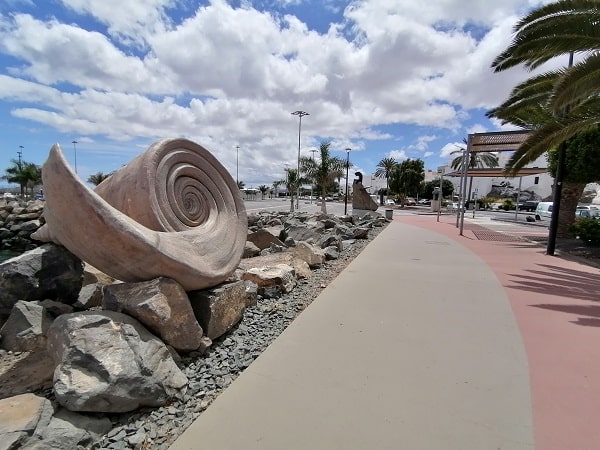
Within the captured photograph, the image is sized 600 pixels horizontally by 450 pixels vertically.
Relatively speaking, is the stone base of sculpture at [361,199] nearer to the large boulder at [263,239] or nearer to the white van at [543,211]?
the white van at [543,211]

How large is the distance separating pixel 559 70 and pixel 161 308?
12.9 metres

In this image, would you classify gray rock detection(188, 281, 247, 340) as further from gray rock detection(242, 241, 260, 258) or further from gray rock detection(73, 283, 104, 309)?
gray rock detection(242, 241, 260, 258)

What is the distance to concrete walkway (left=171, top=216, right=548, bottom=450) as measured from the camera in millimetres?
2537

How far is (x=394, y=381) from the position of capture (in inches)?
128

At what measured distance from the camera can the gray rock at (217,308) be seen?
396 centimetres

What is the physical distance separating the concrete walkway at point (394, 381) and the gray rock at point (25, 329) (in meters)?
2.61

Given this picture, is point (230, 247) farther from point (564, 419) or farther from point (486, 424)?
point (564, 419)

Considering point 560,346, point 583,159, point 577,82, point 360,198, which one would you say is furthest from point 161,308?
point 360,198

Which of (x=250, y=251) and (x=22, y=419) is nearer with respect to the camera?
(x=22, y=419)

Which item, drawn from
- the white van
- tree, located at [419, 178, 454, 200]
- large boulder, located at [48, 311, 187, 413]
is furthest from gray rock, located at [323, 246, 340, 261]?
tree, located at [419, 178, 454, 200]

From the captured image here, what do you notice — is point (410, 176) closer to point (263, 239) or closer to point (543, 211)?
point (543, 211)

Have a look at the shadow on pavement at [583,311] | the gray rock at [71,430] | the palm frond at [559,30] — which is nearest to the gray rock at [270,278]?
the gray rock at [71,430]

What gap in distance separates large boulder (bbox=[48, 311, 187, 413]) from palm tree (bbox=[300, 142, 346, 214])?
2697 centimetres

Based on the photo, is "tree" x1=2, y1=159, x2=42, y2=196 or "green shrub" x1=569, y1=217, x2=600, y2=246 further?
"tree" x1=2, y1=159, x2=42, y2=196
